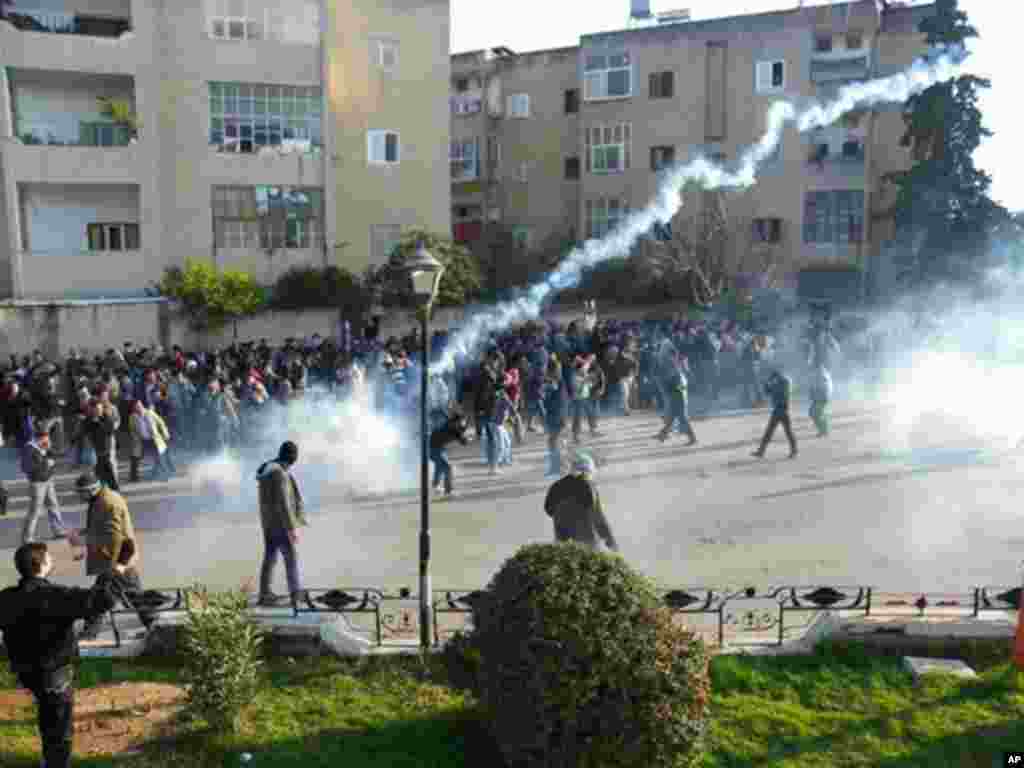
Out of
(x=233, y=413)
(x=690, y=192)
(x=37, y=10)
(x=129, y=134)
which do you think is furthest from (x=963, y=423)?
(x=37, y=10)

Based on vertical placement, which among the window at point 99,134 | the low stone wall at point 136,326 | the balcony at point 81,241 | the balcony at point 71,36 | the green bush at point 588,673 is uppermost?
the balcony at point 71,36

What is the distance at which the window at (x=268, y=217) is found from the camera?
28.5 metres

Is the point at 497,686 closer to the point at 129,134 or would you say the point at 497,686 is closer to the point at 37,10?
the point at 129,134

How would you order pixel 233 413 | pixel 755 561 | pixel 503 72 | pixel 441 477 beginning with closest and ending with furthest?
pixel 755 561
pixel 441 477
pixel 233 413
pixel 503 72

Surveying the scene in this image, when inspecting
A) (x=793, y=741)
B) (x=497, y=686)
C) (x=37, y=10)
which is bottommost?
(x=793, y=741)

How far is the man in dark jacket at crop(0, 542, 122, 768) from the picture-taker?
5.79 m

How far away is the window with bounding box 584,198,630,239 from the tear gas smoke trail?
33 cm

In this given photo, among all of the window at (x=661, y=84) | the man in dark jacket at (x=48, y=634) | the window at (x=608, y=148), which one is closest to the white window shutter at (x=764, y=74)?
the window at (x=661, y=84)

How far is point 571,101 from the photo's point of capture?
39.3 metres

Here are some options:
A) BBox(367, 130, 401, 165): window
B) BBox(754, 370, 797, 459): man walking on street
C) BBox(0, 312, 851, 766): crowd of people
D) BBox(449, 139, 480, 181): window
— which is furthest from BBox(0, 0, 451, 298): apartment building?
BBox(754, 370, 797, 459): man walking on street

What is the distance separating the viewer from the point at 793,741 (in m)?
6.66

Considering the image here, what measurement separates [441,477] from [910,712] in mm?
8150

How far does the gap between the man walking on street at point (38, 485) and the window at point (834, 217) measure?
1120 inches

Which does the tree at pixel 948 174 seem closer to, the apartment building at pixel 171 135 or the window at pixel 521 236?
the window at pixel 521 236
